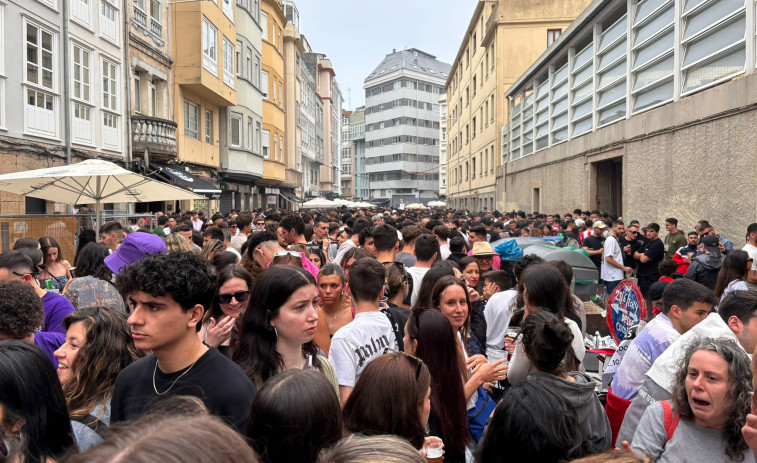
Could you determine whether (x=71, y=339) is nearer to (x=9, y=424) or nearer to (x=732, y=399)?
(x=9, y=424)

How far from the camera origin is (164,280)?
242cm

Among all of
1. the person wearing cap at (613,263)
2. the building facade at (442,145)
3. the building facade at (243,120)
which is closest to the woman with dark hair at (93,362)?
the person wearing cap at (613,263)

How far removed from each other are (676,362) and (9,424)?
130 inches

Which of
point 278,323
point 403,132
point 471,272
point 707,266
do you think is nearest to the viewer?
point 278,323

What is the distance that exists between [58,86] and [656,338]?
1564 centimetres

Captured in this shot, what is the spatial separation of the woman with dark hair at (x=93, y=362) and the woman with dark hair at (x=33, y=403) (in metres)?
0.31

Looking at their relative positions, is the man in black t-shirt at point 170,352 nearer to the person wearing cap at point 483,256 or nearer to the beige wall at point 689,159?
the person wearing cap at point 483,256

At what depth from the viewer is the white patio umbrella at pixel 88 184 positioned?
8367mm

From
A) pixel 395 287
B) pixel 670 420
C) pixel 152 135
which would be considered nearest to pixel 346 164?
pixel 152 135

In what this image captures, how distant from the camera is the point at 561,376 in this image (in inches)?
120

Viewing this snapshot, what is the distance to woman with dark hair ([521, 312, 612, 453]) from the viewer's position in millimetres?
2791

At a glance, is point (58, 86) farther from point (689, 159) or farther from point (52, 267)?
point (689, 159)

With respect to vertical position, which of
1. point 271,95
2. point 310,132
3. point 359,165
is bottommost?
point 271,95

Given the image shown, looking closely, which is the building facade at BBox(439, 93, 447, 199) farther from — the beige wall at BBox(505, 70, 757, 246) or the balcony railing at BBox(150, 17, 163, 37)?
the beige wall at BBox(505, 70, 757, 246)
